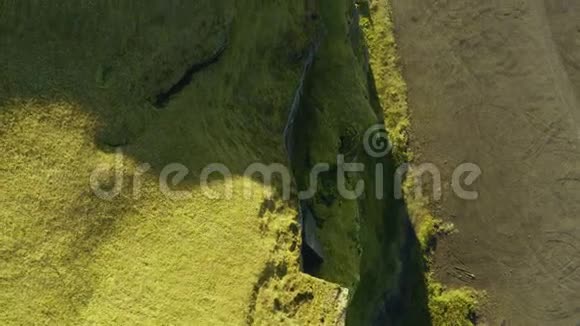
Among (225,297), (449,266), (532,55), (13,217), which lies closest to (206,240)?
(225,297)

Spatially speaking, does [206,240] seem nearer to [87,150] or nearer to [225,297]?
[225,297]

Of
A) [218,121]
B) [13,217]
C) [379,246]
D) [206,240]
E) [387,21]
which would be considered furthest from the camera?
[387,21]
